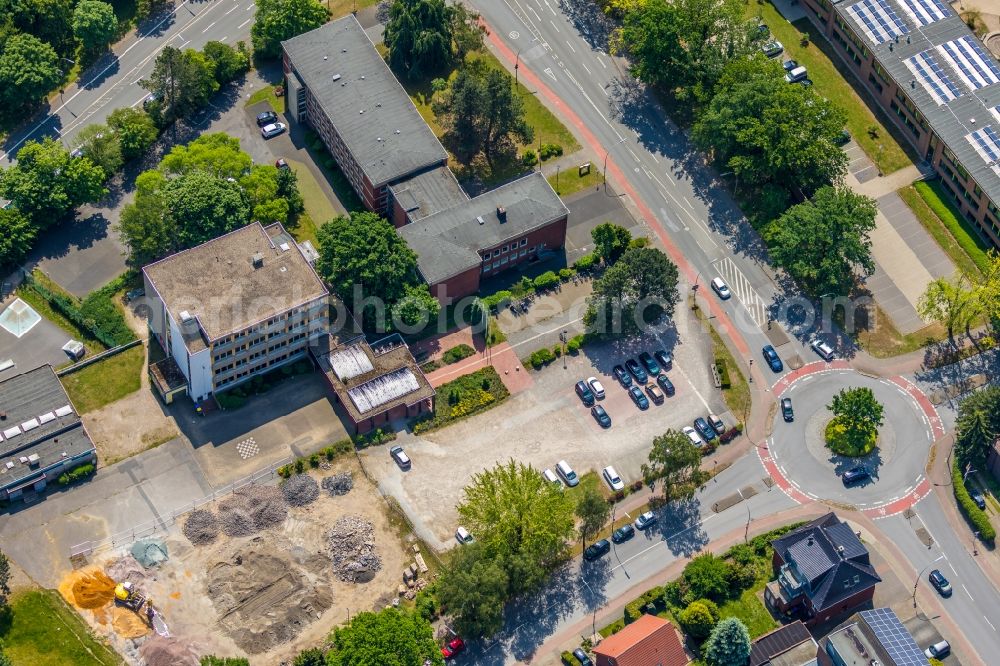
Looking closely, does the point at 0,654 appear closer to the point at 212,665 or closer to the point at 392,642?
the point at 212,665

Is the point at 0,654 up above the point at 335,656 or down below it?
above

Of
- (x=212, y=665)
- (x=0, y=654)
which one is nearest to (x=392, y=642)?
(x=212, y=665)

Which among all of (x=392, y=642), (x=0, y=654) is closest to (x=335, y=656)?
(x=392, y=642)

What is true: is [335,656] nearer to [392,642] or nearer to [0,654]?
[392,642]

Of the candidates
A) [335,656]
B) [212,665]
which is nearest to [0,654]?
[212,665]

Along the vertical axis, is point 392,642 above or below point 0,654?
below

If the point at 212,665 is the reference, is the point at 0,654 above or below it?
above
